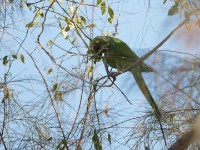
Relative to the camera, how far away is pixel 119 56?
113 cm

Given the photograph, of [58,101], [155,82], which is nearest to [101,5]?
[58,101]

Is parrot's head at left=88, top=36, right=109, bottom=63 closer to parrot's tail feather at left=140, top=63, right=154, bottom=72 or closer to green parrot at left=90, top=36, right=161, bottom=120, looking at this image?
green parrot at left=90, top=36, right=161, bottom=120

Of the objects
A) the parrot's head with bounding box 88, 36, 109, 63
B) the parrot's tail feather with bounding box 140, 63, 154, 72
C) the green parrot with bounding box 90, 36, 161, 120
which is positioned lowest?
the parrot's tail feather with bounding box 140, 63, 154, 72

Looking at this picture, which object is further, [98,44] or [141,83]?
[98,44]

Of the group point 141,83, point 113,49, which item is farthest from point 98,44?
point 141,83

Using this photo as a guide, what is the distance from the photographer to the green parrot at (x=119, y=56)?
3.40ft

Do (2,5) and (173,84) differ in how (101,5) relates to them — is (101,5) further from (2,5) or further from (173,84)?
(173,84)

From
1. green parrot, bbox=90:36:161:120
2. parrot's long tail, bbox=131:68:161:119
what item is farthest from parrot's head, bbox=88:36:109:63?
parrot's long tail, bbox=131:68:161:119

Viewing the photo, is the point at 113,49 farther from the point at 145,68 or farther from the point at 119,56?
the point at 145,68

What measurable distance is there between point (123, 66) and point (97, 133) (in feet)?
0.95

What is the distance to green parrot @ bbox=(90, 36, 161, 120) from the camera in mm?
1036

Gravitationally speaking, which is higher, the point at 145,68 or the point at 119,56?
the point at 119,56

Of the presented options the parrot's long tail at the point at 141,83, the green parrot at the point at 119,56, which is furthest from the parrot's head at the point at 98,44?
the parrot's long tail at the point at 141,83

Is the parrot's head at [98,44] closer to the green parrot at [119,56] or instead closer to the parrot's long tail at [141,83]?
the green parrot at [119,56]
